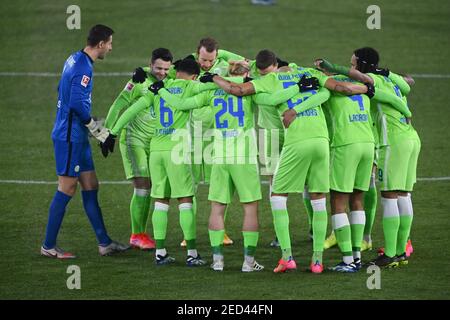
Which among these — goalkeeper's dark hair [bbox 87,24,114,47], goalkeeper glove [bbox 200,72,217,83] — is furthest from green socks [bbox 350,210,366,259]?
goalkeeper's dark hair [bbox 87,24,114,47]

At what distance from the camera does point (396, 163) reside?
1398 cm

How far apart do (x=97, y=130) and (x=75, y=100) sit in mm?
453

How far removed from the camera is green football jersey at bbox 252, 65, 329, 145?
1359 cm

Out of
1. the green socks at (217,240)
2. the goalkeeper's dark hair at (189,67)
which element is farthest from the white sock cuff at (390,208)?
the goalkeeper's dark hair at (189,67)

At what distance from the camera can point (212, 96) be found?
13.8 metres

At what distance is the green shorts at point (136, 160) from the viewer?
1531 centimetres

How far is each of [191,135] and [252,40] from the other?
1390cm

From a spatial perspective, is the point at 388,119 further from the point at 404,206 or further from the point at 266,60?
the point at 266,60

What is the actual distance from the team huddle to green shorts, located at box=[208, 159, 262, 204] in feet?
0.04

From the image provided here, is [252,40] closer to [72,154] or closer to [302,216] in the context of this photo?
[302,216]

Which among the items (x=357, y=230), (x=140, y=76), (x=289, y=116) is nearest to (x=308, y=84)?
(x=289, y=116)

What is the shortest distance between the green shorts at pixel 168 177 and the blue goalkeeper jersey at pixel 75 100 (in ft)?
3.21
